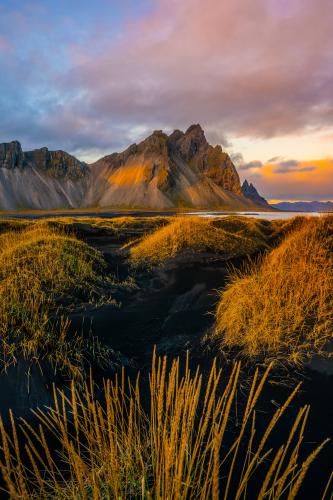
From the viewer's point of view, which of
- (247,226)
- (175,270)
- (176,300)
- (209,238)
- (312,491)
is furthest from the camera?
(247,226)

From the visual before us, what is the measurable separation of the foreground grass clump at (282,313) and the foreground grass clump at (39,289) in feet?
13.9

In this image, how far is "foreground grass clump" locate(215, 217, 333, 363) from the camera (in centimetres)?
717

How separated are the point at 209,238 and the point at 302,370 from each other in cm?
1461

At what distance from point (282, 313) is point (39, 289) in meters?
7.81

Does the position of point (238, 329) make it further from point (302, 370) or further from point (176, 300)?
point (176, 300)

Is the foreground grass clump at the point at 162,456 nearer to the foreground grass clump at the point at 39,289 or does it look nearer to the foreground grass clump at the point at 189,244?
the foreground grass clump at the point at 39,289

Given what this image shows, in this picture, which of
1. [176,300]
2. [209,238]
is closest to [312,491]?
[176,300]

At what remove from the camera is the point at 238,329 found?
8.02 meters

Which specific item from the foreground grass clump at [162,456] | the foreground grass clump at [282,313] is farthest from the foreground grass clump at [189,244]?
the foreground grass clump at [162,456]

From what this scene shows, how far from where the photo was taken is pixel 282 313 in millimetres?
7938

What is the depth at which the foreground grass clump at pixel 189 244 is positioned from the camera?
18405 millimetres

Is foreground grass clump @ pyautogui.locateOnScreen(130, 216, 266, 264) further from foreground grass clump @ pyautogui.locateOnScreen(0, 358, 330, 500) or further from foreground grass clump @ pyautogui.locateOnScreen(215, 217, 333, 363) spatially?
foreground grass clump @ pyautogui.locateOnScreen(0, 358, 330, 500)

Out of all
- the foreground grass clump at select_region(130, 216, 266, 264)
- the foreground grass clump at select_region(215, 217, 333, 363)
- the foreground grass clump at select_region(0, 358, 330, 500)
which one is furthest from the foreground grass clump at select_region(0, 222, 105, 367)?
the foreground grass clump at select_region(215, 217, 333, 363)

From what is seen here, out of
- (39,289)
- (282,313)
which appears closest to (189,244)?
(39,289)
